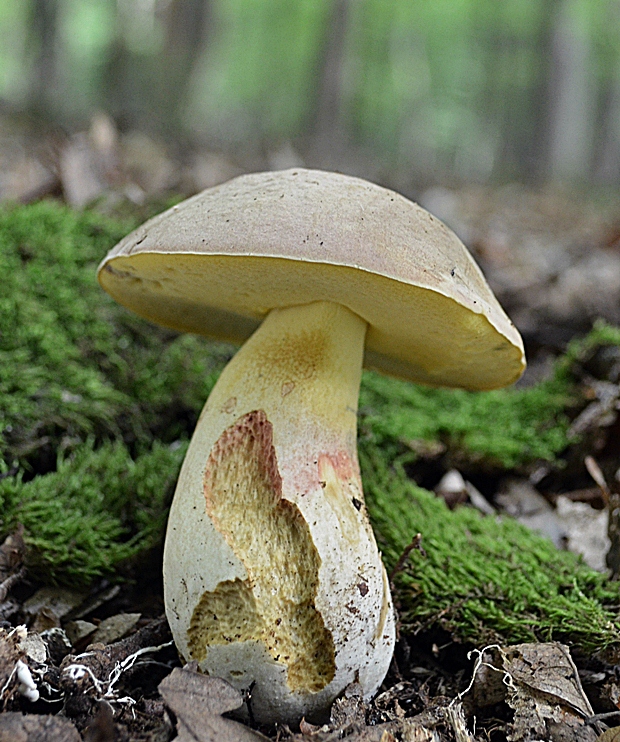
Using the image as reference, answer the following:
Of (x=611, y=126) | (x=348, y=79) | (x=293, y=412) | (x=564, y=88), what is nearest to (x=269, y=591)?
(x=293, y=412)

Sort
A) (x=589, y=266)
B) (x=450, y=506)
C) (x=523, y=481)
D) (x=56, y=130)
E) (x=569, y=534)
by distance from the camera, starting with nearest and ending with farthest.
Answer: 1. (x=569, y=534)
2. (x=450, y=506)
3. (x=523, y=481)
4. (x=589, y=266)
5. (x=56, y=130)

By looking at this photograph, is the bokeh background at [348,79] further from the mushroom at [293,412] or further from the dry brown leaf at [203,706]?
the dry brown leaf at [203,706]

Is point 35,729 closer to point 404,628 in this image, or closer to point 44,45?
point 404,628

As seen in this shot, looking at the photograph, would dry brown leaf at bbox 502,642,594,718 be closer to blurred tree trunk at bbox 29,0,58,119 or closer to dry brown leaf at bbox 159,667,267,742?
dry brown leaf at bbox 159,667,267,742

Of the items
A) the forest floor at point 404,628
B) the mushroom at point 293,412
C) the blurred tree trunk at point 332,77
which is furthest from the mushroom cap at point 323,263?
the blurred tree trunk at point 332,77

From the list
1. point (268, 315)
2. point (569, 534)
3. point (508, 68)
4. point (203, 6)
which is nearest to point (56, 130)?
point (203, 6)

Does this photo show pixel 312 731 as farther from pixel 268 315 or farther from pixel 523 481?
pixel 523 481
